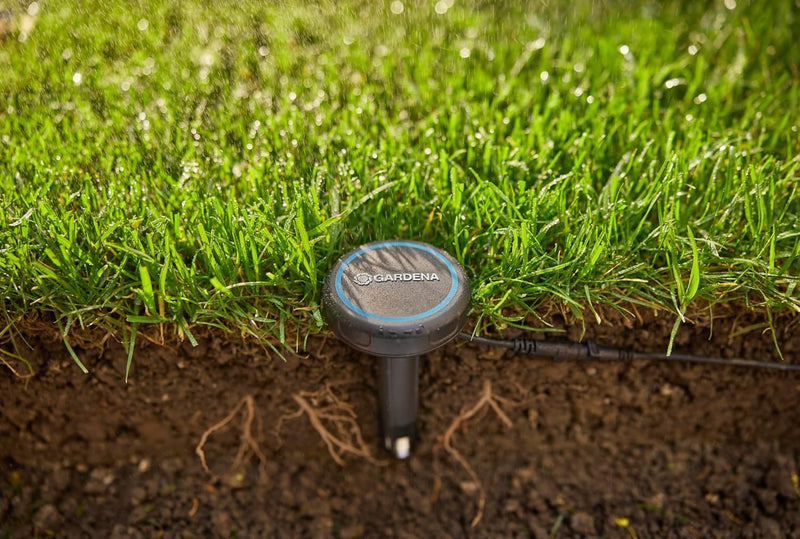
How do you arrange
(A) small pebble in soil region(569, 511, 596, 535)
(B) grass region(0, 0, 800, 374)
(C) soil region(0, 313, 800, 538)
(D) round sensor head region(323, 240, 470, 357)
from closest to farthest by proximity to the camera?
(D) round sensor head region(323, 240, 470, 357), (B) grass region(0, 0, 800, 374), (C) soil region(0, 313, 800, 538), (A) small pebble in soil region(569, 511, 596, 535)

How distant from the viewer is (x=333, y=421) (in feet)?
6.83

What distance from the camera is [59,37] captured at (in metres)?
2.80

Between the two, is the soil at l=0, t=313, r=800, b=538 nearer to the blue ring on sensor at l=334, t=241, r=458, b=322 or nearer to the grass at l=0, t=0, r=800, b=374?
the grass at l=0, t=0, r=800, b=374

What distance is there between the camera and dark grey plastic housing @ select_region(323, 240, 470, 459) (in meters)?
1.52

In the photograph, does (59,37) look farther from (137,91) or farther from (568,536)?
(568,536)

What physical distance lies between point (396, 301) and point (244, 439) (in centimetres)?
84

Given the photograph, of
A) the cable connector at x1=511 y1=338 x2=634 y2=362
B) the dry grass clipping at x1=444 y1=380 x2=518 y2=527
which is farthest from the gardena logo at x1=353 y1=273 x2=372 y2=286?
the dry grass clipping at x1=444 y1=380 x2=518 y2=527

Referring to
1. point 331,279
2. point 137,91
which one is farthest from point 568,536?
point 137,91

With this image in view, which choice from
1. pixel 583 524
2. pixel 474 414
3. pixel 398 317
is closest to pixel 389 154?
pixel 398 317

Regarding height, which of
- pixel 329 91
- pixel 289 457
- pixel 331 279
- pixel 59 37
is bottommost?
pixel 289 457

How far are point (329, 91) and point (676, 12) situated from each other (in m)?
1.62

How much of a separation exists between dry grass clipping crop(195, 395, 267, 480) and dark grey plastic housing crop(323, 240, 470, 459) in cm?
50

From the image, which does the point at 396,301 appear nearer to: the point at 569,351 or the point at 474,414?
the point at 569,351

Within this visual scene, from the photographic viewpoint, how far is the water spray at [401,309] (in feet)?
4.99
